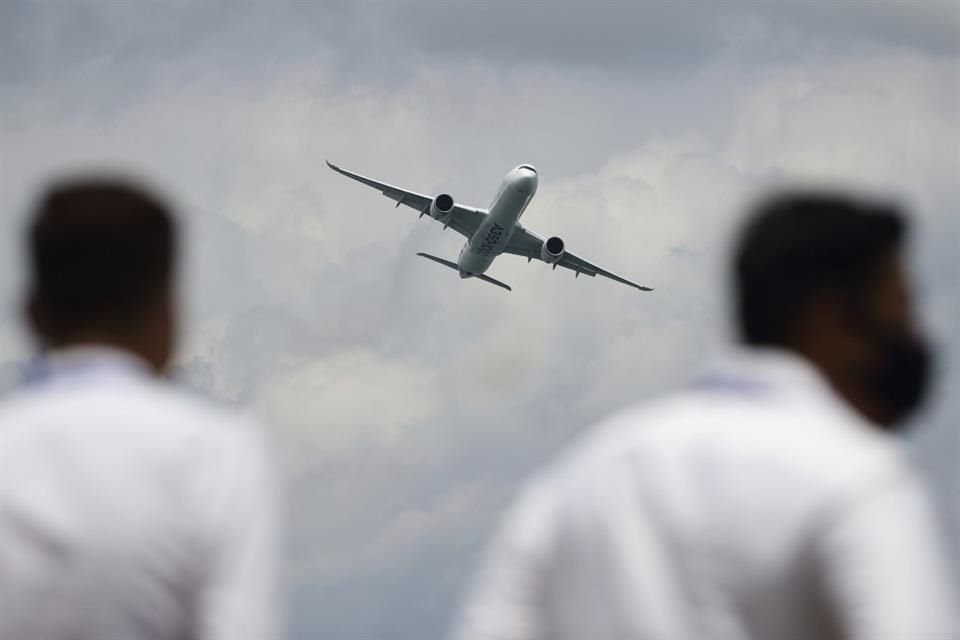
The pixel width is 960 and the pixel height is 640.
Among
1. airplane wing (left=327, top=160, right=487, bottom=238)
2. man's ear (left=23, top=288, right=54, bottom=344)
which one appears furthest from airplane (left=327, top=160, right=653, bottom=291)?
man's ear (left=23, top=288, right=54, bottom=344)

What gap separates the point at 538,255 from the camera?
→ 244 ft

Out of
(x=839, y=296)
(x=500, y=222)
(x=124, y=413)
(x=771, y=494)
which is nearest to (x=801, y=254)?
(x=839, y=296)

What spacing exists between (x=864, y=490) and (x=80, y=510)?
2.47 m

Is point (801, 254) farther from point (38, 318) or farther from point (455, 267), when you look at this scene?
point (455, 267)

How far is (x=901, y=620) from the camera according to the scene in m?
4.36

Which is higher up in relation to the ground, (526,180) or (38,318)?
(526,180)

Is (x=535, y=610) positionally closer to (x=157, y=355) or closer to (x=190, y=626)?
(x=190, y=626)

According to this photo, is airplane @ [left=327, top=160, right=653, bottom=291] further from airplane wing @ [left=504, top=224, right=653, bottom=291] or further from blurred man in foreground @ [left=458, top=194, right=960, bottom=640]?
blurred man in foreground @ [left=458, top=194, right=960, bottom=640]

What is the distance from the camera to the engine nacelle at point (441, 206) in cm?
7025

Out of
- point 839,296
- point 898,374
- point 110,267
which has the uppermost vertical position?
point 839,296

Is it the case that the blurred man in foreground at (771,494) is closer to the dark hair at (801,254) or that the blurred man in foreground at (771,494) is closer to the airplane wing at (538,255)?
the dark hair at (801,254)

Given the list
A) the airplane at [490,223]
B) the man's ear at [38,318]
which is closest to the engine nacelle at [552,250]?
the airplane at [490,223]

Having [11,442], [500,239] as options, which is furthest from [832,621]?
[500,239]

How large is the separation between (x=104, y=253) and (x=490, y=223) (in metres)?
64.1
